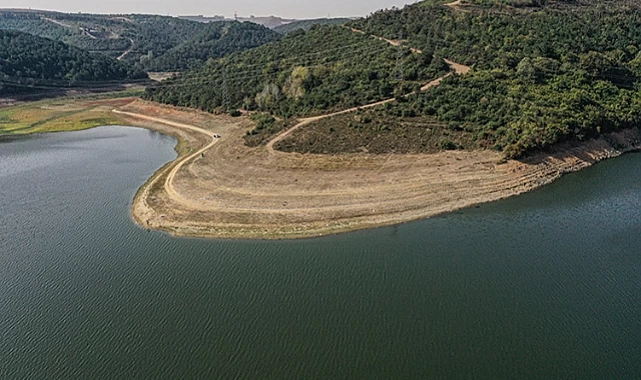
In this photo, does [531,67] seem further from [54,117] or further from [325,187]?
[54,117]

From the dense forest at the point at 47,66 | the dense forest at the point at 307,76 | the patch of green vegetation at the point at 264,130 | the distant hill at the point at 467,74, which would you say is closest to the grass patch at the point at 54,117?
the dense forest at the point at 307,76

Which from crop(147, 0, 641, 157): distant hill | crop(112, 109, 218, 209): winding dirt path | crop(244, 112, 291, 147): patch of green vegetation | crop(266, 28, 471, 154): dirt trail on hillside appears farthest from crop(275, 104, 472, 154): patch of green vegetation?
crop(112, 109, 218, 209): winding dirt path

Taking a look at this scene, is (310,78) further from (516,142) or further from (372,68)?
(516,142)

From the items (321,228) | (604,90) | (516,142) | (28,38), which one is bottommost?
(321,228)

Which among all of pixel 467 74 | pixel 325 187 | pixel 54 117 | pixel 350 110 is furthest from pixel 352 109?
pixel 54 117

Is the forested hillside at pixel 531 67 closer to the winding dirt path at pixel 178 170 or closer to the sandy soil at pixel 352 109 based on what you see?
the sandy soil at pixel 352 109

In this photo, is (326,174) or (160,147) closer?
(326,174)

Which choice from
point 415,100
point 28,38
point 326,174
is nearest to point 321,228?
point 326,174
